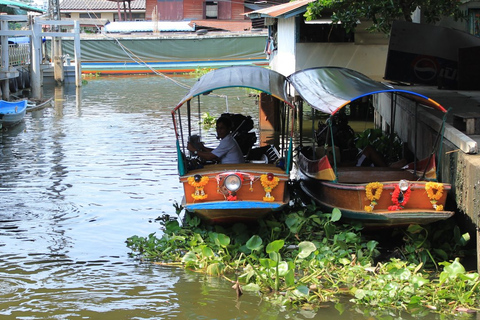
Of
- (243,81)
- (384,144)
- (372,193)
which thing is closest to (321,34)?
(384,144)

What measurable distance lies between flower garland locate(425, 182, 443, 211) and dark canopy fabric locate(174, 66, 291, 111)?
2117mm

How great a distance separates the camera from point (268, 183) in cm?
764

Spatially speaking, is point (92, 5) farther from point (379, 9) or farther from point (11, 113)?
point (379, 9)

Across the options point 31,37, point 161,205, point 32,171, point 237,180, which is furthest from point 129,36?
point 237,180

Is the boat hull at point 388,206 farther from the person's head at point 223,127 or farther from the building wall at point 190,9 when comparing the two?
the building wall at point 190,9

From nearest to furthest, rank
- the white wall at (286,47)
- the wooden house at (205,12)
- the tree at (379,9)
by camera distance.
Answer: the tree at (379,9) → the white wall at (286,47) → the wooden house at (205,12)

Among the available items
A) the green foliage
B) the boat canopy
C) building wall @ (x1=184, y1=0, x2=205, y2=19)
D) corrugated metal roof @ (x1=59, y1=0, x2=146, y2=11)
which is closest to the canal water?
the green foliage

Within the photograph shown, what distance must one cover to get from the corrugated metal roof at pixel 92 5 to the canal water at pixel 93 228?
29.1 metres

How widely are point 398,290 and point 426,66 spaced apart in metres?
8.91

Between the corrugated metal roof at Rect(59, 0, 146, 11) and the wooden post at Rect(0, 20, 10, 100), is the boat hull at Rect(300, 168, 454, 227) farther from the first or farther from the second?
the corrugated metal roof at Rect(59, 0, 146, 11)

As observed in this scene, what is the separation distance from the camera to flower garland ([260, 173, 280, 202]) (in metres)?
7.62

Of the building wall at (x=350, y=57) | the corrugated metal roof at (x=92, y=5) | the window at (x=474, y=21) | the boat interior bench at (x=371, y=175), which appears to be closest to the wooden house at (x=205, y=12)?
the corrugated metal roof at (x=92, y=5)

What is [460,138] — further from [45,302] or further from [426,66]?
[426,66]

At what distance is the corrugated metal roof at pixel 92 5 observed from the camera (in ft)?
152
